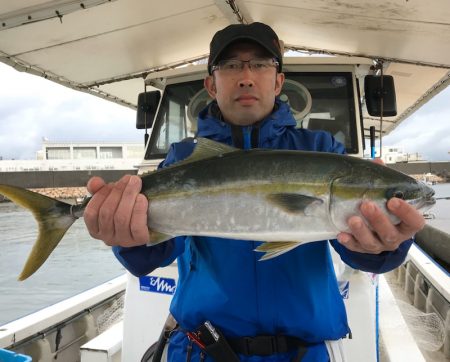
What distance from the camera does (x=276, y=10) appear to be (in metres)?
4.54

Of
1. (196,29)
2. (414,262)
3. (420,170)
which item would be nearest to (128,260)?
(196,29)

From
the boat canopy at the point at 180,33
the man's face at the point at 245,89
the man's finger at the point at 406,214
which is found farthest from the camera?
the boat canopy at the point at 180,33

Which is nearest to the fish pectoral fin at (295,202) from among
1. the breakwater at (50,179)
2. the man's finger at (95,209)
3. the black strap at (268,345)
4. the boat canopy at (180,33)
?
the black strap at (268,345)

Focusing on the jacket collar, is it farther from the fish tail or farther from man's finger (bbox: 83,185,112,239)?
the fish tail

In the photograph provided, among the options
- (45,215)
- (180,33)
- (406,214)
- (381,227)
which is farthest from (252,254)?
(180,33)

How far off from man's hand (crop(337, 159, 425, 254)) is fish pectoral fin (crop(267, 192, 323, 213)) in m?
0.18

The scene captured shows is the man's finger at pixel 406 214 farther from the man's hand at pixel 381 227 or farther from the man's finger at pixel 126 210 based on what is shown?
the man's finger at pixel 126 210

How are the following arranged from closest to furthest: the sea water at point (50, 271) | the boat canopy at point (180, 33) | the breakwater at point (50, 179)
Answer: the boat canopy at point (180, 33) < the sea water at point (50, 271) < the breakwater at point (50, 179)

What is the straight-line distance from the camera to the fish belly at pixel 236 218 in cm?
191

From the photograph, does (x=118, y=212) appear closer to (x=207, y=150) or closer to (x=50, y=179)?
(x=207, y=150)

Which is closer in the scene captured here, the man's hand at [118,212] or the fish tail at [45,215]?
the man's hand at [118,212]

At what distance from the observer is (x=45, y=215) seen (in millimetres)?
2180

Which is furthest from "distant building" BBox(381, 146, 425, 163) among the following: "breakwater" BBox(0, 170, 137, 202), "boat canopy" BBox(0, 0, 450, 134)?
"boat canopy" BBox(0, 0, 450, 134)

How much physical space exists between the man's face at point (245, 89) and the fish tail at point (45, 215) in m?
0.98
